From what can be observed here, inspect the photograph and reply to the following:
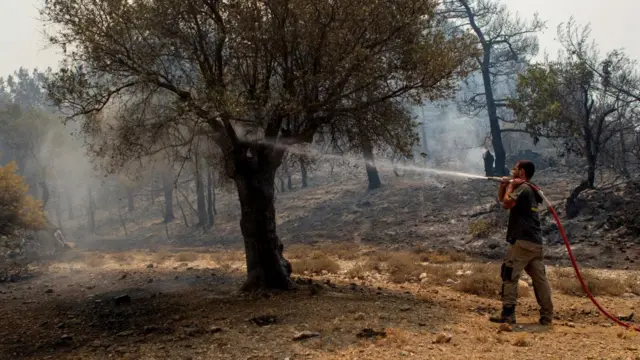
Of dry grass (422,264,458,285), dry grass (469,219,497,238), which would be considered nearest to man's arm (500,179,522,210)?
dry grass (422,264,458,285)

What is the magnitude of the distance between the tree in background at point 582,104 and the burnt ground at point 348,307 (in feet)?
8.45

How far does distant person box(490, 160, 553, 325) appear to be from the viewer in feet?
Answer: 23.1

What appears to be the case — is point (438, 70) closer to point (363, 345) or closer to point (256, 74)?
point (256, 74)

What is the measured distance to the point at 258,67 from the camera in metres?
9.83

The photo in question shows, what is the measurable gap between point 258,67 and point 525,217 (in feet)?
19.1

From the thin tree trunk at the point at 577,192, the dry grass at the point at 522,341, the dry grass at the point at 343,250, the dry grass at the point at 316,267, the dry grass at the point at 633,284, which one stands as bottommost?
the dry grass at the point at 343,250

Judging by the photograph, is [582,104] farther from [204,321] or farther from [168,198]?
[168,198]

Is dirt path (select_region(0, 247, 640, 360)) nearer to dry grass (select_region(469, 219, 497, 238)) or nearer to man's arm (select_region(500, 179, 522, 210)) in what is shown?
man's arm (select_region(500, 179, 522, 210))

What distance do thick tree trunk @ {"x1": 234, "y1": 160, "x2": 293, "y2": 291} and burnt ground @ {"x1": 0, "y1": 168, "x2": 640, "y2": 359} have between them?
487 mm

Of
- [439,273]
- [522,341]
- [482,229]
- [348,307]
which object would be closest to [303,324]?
[348,307]

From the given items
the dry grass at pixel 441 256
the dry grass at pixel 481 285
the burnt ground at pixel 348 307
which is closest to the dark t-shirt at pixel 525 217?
the burnt ground at pixel 348 307

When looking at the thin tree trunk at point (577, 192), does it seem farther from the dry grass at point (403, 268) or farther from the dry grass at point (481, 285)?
the dry grass at point (481, 285)

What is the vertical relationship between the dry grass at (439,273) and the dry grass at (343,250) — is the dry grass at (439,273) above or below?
above

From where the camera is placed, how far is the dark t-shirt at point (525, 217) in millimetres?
7082
